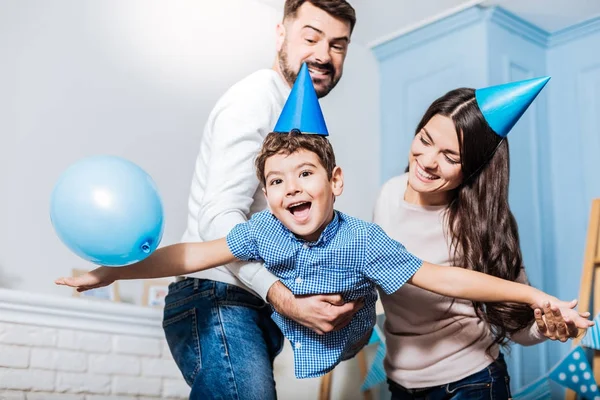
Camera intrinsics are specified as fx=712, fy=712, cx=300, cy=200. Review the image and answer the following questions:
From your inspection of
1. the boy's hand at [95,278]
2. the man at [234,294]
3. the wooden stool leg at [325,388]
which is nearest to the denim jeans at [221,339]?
the man at [234,294]

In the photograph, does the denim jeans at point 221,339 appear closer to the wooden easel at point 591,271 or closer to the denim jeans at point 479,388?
the denim jeans at point 479,388

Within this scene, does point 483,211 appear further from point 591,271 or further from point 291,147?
point 591,271

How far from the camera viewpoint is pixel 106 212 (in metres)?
1.28

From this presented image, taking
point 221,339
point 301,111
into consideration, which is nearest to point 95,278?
point 221,339

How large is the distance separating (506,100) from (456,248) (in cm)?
39

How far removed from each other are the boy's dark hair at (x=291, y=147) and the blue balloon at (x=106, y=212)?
282 mm

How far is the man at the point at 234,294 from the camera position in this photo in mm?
1454

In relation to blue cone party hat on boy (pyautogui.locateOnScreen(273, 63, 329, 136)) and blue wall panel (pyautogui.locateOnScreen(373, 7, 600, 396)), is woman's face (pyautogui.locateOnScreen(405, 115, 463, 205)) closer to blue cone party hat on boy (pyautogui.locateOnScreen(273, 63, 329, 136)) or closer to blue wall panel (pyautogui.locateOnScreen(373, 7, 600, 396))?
blue cone party hat on boy (pyautogui.locateOnScreen(273, 63, 329, 136))

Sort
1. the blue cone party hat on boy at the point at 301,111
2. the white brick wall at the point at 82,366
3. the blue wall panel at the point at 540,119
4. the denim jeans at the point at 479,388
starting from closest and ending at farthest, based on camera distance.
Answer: the blue cone party hat on boy at the point at 301,111 → the denim jeans at the point at 479,388 → the white brick wall at the point at 82,366 → the blue wall panel at the point at 540,119

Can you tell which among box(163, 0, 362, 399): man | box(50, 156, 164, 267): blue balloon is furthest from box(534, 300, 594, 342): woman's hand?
box(50, 156, 164, 267): blue balloon

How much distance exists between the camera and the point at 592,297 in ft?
10.8

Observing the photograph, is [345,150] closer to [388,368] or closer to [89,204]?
[388,368]

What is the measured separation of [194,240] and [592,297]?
2.34 metres

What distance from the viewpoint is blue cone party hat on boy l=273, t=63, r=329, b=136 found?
1.52 m
